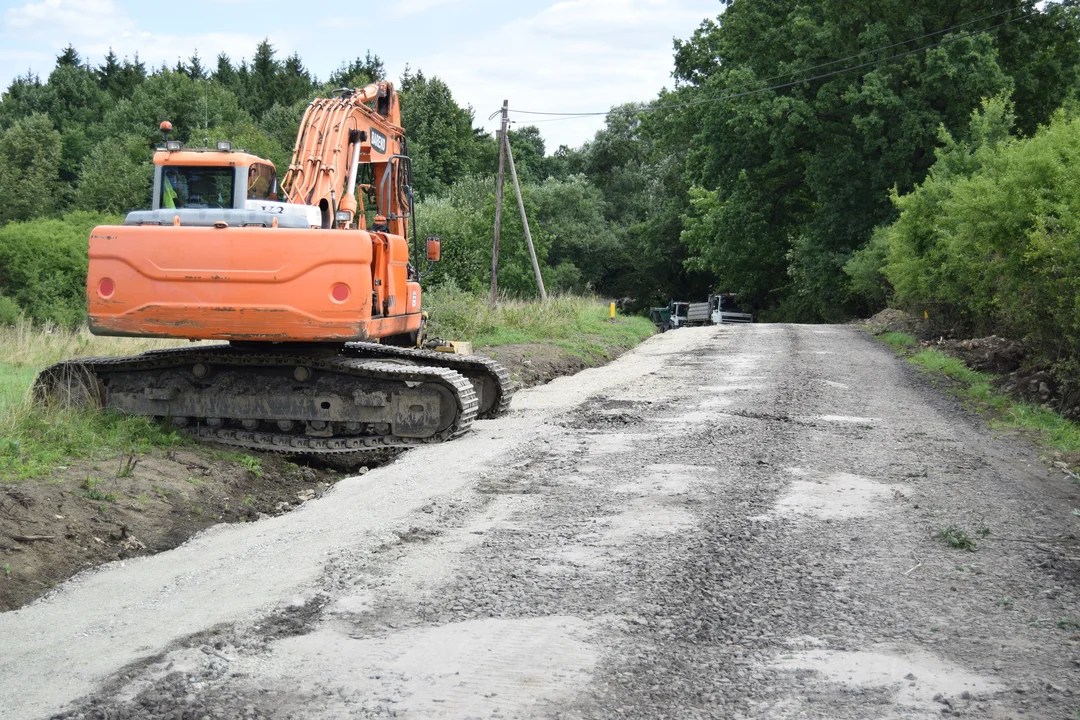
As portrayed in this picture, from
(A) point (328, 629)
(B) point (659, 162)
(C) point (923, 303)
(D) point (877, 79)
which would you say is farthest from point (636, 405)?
(B) point (659, 162)

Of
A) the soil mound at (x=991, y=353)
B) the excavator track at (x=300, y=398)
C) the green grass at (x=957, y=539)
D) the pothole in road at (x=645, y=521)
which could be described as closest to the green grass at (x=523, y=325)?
the soil mound at (x=991, y=353)

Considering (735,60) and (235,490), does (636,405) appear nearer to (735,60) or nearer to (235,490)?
(235,490)

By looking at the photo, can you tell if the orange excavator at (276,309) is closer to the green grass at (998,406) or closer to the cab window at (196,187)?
the cab window at (196,187)

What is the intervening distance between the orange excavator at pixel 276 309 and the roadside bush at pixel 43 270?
26.9m

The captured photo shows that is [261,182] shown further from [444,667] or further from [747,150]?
[747,150]

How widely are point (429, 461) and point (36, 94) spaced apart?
78.3m

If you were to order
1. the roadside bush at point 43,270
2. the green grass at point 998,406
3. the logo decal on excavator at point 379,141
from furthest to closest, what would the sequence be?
the roadside bush at point 43,270, the logo decal on excavator at point 379,141, the green grass at point 998,406

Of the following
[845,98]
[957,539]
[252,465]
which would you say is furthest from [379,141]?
[845,98]

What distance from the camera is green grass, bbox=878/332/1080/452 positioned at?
10820mm

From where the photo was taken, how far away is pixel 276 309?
9.57 meters

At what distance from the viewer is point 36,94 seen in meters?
76.1

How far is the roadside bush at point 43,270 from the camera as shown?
35938 millimetres

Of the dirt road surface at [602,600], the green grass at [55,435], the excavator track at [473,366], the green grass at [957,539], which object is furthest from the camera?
the excavator track at [473,366]

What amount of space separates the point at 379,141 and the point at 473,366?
9.30 feet
